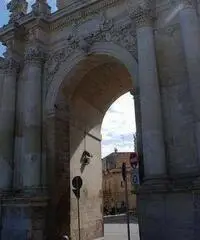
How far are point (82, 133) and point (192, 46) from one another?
20.8 ft

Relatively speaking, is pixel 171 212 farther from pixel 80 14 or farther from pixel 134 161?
pixel 80 14

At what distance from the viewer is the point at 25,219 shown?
11.6m

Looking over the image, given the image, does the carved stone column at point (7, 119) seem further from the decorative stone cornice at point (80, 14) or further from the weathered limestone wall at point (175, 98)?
the weathered limestone wall at point (175, 98)

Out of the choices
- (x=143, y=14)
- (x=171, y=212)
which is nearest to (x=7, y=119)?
(x=143, y=14)

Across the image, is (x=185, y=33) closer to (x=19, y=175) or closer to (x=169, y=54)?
(x=169, y=54)

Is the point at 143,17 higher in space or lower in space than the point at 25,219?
higher

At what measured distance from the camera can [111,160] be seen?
180 ft

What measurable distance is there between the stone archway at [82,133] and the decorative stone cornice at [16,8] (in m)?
3.61

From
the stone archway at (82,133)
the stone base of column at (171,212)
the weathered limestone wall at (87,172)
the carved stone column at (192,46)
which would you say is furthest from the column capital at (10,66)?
the stone base of column at (171,212)

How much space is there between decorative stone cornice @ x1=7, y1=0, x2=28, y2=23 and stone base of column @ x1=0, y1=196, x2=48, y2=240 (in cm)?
734

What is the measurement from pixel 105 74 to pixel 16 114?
12.8 feet

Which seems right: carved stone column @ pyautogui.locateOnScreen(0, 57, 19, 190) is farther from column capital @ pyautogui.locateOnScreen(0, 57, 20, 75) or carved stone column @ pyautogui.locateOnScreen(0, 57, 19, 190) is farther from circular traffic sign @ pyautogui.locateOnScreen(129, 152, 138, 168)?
circular traffic sign @ pyautogui.locateOnScreen(129, 152, 138, 168)

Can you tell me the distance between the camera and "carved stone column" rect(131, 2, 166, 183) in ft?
32.1

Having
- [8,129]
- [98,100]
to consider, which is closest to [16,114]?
[8,129]
